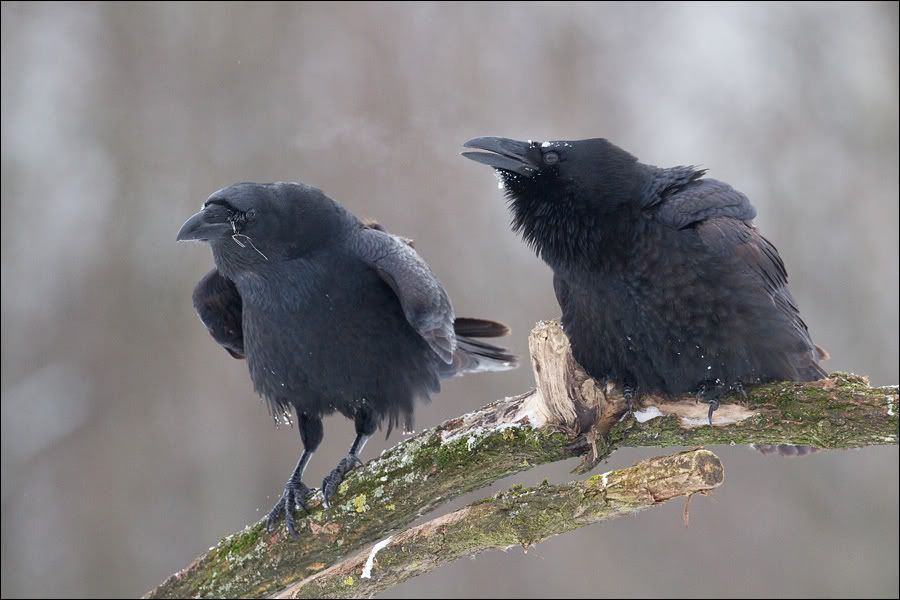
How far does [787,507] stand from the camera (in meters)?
8.70

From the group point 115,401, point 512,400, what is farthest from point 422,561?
point 115,401

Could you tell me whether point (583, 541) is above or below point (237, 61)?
below

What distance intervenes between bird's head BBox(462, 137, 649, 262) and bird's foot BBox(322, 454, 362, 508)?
1.50 metres

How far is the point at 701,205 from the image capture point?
4281 mm

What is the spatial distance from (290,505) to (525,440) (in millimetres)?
1455

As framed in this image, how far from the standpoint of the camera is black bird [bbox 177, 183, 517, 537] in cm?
488

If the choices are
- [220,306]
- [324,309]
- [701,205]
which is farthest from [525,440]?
[220,306]

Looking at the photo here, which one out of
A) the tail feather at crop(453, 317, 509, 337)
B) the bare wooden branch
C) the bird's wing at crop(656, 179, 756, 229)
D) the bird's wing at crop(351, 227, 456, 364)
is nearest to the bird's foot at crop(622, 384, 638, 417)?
the bare wooden branch

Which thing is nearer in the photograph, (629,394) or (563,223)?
(629,394)

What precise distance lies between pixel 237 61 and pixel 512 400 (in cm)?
655

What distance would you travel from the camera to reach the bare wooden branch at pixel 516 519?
3.28m

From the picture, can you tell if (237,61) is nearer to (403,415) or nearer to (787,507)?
(403,415)

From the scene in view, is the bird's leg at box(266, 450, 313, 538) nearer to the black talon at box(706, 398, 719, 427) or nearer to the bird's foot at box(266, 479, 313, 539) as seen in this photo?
the bird's foot at box(266, 479, 313, 539)

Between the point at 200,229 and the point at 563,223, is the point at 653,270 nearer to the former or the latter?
the point at 563,223
